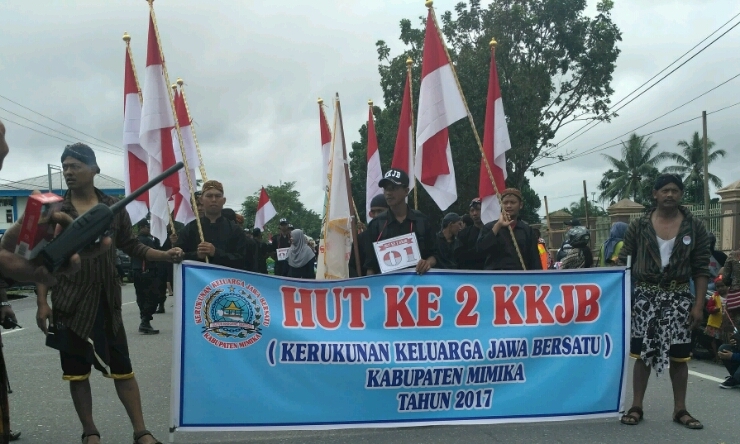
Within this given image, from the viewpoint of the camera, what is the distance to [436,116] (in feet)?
23.6

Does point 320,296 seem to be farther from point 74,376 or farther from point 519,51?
point 519,51

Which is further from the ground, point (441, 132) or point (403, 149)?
point (403, 149)

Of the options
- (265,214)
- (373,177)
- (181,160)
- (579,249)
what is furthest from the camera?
(265,214)

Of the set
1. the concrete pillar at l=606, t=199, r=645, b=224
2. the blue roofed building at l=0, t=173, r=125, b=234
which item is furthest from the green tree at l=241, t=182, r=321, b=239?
the concrete pillar at l=606, t=199, r=645, b=224

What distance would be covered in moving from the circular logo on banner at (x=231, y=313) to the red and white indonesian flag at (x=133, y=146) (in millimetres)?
2362

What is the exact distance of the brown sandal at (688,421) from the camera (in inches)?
199

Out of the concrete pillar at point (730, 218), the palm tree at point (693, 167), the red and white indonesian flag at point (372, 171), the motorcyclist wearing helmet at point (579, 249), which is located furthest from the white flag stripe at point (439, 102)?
the palm tree at point (693, 167)

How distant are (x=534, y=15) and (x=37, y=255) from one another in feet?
87.4

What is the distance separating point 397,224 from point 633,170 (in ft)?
185

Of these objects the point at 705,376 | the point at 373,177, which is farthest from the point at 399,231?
the point at 373,177

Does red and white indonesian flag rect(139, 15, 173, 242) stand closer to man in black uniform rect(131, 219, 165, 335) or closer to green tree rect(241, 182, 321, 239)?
man in black uniform rect(131, 219, 165, 335)

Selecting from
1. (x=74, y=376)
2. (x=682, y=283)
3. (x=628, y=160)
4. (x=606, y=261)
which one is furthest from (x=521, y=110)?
(x=628, y=160)

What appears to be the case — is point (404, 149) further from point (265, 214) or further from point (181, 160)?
point (265, 214)

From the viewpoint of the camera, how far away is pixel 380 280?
4871mm
